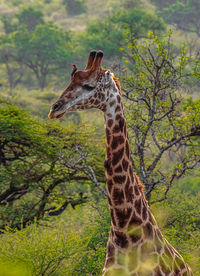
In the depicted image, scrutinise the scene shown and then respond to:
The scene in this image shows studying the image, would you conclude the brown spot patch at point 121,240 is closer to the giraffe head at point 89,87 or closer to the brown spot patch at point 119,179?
the brown spot patch at point 119,179

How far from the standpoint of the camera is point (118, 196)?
12.0 feet

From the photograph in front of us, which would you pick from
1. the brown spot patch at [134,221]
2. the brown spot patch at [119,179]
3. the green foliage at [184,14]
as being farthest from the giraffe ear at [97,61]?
the green foliage at [184,14]

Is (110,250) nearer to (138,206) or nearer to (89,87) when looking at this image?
(138,206)

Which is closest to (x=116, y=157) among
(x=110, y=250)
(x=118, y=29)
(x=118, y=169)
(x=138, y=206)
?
(x=118, y=169)

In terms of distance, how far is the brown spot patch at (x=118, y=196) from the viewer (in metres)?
3.65

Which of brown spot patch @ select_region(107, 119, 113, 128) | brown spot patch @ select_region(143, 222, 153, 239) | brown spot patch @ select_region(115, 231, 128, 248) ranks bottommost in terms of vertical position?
brown spot patch @ select_region(115, 231, 128, 248)

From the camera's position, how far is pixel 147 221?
385cm

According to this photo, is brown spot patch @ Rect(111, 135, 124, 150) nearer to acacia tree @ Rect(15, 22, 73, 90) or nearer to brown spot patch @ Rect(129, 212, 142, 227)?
brown spot patch @ Rect(129, 212, 142, 227)

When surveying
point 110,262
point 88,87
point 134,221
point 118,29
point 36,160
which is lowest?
point 110,262

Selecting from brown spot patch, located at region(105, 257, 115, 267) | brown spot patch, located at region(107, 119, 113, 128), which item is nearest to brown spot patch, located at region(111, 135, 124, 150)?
brown spot patch, located at region(107, 119, 113, 128)

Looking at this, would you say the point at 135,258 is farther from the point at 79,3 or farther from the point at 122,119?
the point at 79,3

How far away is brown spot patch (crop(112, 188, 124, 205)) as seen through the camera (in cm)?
365

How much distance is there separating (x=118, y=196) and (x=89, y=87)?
109 centimetres

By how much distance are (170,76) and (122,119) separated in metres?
5.45
